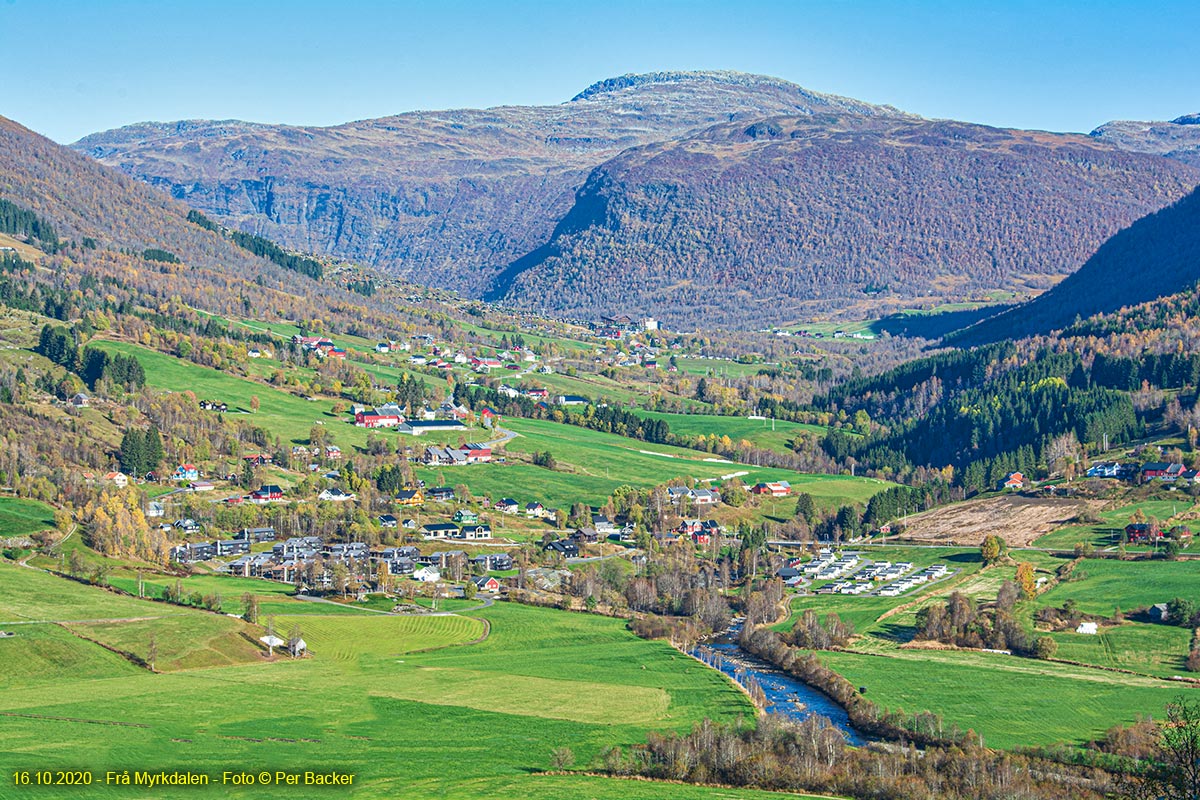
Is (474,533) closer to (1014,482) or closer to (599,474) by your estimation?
(599,474)

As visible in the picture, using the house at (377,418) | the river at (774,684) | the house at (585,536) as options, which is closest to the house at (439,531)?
the house at (585,536)

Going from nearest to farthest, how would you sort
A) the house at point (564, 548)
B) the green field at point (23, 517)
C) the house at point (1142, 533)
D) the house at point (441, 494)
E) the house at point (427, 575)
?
the green field at point (23, 517) → the house at point (427, 575) → the house at point (1142, 533) → the house at point (564, 548) → the house at point (441, 494)

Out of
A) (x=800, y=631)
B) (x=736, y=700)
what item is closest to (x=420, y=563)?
(x=800, y=631)

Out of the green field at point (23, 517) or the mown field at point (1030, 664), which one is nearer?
the mown field at point (1030, 664)

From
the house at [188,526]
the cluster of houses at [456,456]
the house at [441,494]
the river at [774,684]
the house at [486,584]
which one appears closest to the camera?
the river at [774,684]

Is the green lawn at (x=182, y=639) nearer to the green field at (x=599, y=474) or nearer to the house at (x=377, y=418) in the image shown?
the green field at (x=599, y=474)

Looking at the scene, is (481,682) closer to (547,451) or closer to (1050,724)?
(1050,724)

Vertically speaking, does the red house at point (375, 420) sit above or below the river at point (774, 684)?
above

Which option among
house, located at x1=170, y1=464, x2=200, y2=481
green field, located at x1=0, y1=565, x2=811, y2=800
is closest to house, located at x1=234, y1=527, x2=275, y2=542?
house, located at x1=170, y1=464, x2=200, y2=481
